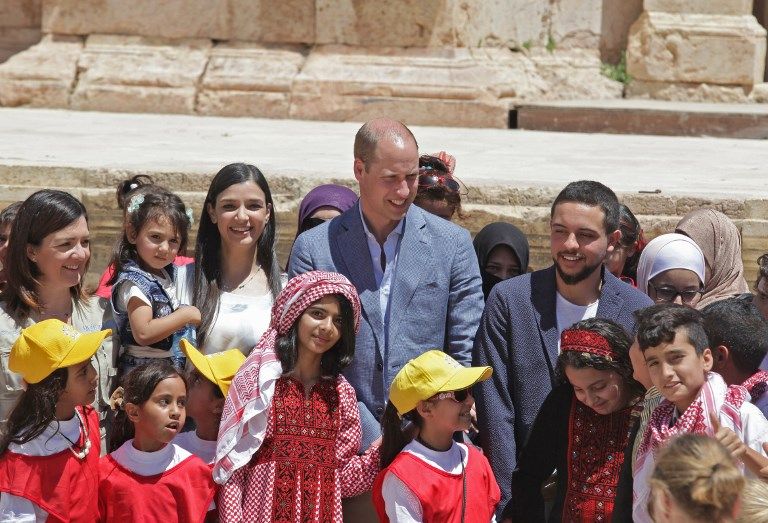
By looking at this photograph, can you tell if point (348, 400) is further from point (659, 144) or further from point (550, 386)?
point (659, 144)

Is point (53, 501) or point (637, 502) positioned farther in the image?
point (53, 501)

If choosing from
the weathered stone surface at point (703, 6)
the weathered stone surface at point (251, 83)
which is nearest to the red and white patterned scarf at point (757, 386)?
the weathered stone surface at point (251, 83)

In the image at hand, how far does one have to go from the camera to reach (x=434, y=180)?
211 inches

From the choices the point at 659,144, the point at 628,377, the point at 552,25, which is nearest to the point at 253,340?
the point at 628,377

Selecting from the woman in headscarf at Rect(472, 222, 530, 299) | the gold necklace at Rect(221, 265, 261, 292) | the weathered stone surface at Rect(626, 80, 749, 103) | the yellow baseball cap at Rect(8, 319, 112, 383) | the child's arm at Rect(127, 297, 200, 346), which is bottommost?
the weathered stone surface at Rect(626, 80, 749, 103)

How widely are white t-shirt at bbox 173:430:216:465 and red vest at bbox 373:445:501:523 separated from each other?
0.64 m

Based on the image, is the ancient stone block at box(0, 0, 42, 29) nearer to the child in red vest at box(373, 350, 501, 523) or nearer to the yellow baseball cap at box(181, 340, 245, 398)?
the yellow baseball cap at box(181, 340, 245, 398)

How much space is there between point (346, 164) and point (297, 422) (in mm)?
3795

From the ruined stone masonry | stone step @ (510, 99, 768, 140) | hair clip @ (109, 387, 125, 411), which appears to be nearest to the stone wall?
hair clip @ (109, 387, 125, 411)

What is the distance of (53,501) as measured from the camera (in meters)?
3.97

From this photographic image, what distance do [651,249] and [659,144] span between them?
15.3ft

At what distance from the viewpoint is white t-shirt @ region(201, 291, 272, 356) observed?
4535mm

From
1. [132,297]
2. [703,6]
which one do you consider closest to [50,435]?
[132,297]

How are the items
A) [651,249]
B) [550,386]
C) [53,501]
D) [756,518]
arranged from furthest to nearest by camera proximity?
1. [651,249]
2. [550,386]
3. [53,501]
4. [756,518]
